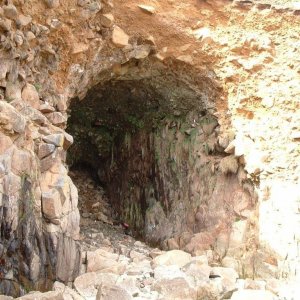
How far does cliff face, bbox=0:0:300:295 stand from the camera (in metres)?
4.47

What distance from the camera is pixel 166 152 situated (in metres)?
8.07

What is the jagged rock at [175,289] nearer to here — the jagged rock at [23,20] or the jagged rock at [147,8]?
the jagged rock at [23,20]

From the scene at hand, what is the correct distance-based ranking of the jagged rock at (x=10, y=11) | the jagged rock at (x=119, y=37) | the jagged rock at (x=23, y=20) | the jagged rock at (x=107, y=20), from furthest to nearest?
the jagged rock at (x=119, y=37) < the jagged rock at (x=107, y=20) < the jagged rock at (x=23, y=20) < the jagged rock at (x=10, y=11)

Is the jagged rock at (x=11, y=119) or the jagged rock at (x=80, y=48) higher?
the jagged rock at (x=80, y=48)

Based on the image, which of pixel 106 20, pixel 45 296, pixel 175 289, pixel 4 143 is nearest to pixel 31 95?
pixel 4 143

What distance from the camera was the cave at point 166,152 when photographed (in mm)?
6820

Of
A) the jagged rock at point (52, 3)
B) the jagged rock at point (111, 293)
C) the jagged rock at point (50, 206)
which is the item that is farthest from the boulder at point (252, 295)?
the jagged rock at point (52, 3)

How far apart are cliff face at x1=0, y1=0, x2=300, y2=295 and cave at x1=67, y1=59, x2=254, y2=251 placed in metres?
0.03

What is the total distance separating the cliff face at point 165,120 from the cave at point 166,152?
0.09 ft

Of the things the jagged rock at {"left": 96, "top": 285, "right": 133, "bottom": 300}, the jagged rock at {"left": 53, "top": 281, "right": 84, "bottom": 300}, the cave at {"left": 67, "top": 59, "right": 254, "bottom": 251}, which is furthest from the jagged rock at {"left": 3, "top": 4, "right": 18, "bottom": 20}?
the jagged rock at {"left": 96, "top": 285, "right": 133, "bottom": 300}

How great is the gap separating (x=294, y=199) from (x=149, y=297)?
2.80 meters

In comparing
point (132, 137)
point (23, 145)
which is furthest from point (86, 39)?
point (132, 137)

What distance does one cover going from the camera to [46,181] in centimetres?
481

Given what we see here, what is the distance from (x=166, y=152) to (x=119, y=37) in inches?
99.0
